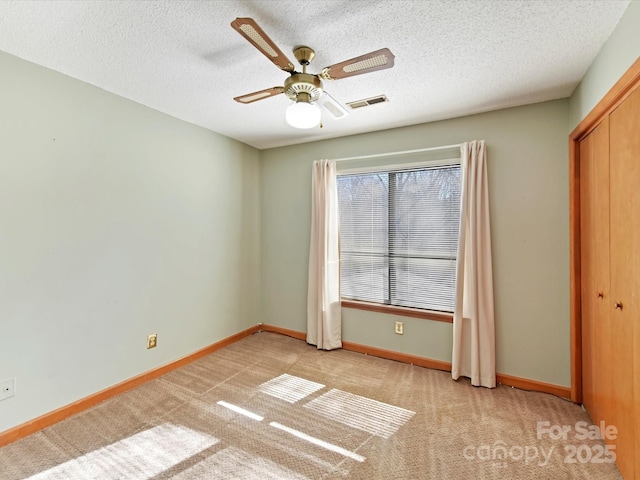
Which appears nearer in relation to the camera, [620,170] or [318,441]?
[620,170]

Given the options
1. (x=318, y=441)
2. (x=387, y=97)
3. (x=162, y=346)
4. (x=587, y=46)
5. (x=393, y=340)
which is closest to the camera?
(x=587, y=46)

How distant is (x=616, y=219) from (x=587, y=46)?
1013mm

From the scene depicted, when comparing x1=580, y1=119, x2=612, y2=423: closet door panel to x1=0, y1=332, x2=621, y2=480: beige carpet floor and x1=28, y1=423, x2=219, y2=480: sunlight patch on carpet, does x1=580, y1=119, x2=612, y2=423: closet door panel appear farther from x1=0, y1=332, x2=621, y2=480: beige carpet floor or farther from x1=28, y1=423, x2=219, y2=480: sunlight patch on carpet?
x1=28, y1=423, x2=219, y2=480: sunlight patch on carpet

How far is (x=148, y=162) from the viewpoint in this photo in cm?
270

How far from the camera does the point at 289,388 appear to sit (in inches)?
102

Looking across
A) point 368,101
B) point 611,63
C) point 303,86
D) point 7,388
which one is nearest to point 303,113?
point 303,86

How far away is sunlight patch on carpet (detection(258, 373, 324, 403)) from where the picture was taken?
2453 millimetres

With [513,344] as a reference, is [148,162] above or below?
above

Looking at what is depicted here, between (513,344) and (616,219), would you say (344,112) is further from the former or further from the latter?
(513,344)

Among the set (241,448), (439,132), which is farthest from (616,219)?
(241,448)

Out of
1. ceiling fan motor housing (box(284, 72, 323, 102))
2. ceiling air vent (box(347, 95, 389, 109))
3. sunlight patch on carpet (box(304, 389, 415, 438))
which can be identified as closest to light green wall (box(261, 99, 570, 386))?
ceiling air vent (box(347, 95, 389, 109))

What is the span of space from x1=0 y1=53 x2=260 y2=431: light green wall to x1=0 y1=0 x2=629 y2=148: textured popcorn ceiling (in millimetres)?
299

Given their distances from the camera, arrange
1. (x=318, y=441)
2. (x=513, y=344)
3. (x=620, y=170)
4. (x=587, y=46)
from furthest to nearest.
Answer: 1. (x=513, y=344)
2. (x=318, y=441)
3. (x=587, y=46)
4. (x=620, y=170)

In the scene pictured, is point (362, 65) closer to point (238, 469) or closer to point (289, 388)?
point (238, 469)
